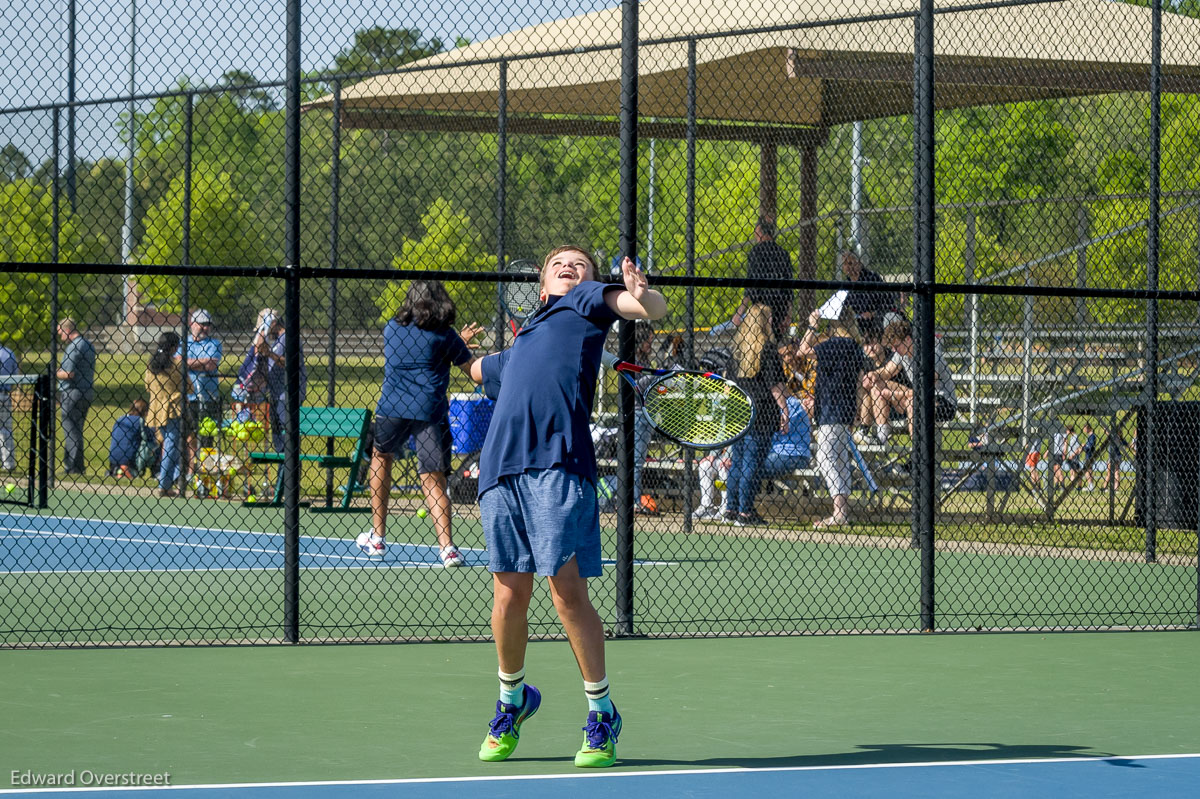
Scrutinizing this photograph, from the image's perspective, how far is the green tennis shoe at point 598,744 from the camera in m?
5.39

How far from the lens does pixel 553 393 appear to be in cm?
547

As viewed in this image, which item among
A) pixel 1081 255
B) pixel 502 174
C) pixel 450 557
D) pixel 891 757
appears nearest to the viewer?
pixel 891 757

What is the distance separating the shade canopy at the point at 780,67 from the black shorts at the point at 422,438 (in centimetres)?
286

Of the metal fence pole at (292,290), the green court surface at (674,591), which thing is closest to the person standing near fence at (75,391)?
the green court surface at (674,591)

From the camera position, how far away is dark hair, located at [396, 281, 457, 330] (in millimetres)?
10438

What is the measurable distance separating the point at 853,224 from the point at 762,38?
412 cm

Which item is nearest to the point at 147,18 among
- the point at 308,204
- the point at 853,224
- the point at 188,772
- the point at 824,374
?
the point at 188,772

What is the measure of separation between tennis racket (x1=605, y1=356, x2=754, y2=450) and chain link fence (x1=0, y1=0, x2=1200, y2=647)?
135 centimetres

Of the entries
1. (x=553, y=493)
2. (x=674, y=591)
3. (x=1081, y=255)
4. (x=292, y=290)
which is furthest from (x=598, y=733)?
(x=1081, y=255)

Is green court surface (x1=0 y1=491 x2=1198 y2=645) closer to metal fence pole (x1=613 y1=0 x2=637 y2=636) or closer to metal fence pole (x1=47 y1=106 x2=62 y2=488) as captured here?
metal fence pole (x1=613 y1=0 x2=637 y2=636)

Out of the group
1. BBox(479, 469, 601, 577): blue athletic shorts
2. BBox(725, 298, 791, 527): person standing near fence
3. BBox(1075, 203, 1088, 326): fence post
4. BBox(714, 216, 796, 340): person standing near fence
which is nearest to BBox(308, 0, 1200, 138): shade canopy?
BBox(1075, 203, 1088, 326): fence post

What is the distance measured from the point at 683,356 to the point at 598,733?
8.04 m

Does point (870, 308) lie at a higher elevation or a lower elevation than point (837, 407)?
higher

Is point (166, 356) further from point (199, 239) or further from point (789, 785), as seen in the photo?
point (789, 785)
